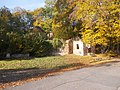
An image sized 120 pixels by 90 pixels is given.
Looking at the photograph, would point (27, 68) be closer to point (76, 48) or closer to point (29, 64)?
point (29, 64)

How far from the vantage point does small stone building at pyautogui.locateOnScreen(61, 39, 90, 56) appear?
28366mm

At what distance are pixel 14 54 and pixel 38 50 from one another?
2885mm

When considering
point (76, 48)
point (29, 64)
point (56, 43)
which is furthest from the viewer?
point (56, 43)

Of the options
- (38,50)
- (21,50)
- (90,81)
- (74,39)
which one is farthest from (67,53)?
(90,81)

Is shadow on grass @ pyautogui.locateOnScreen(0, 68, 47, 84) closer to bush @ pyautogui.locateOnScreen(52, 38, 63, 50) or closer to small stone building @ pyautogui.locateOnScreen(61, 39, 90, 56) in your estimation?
small stone building @ pyautogui.locateOnScreen(61, 39, 90, 56)

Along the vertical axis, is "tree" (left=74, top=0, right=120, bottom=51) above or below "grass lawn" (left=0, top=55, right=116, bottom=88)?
above

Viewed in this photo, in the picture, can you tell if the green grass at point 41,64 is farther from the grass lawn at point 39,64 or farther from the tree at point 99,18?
the tree at point 99,18

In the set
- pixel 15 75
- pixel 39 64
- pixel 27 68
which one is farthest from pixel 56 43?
pixel 15 75

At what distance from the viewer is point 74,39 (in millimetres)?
30203

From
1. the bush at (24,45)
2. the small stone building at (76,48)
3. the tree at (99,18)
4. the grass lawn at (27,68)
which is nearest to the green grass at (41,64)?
the grass lawn at (27,68)

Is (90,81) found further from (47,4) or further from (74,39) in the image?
(47,4)

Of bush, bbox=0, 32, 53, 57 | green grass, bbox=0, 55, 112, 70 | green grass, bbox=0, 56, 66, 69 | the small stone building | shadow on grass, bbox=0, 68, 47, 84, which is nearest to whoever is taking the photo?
shadow on grass, bbox=0, 68, 47, 84

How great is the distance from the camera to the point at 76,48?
29469mm

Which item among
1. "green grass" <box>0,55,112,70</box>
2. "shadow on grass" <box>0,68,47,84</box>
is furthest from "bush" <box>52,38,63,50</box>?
"shadow on grass" <box>0,68,47,84</box>
